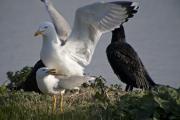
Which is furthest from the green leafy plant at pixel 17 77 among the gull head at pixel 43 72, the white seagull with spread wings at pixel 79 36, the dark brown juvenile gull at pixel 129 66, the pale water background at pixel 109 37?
the pale water background at pixel 109 37

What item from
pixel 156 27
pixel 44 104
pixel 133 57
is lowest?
pixel 44 104

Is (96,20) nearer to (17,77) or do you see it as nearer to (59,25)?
(59,25)

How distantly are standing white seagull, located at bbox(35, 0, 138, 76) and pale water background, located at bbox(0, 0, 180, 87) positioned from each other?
266cm

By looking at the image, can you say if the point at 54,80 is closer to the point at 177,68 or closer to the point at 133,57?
the point at 133,57

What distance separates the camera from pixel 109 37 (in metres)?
11.5

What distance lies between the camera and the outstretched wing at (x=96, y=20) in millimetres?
7262

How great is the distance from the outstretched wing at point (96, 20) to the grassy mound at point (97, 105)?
1.83 feet

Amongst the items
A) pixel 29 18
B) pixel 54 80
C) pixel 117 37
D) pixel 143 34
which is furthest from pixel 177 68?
pixel 54 80

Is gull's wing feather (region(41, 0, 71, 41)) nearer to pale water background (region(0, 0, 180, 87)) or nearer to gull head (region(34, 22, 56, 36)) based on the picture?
gull head (region(34, 22, 56, 36))

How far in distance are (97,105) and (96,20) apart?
88cm

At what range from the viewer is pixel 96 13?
7.30 metres

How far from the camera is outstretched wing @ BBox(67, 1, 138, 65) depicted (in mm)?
7262

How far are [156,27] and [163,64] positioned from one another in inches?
46.6

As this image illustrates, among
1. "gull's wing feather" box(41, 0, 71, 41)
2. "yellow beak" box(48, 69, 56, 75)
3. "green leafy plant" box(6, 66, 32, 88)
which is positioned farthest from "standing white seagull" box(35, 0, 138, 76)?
"green leafy plant" box(6, 66, 32, 88)
